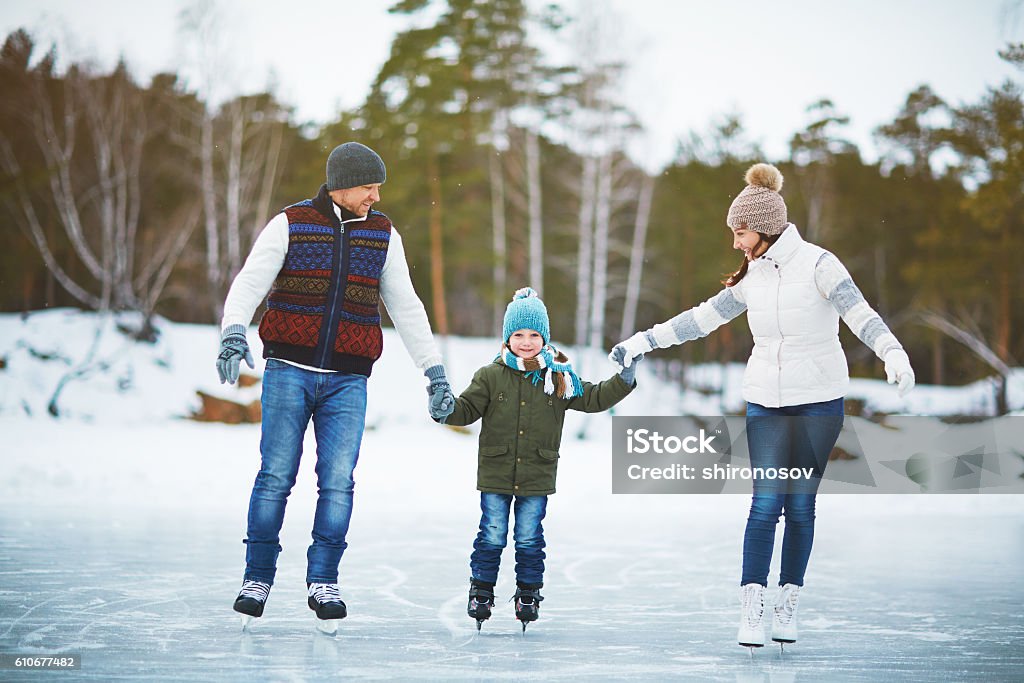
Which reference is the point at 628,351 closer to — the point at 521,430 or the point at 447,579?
the point at 521,430

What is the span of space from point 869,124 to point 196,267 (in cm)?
1006

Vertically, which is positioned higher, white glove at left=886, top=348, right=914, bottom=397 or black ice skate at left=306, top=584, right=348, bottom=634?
white glove at left=886, top=348, right=914, bottom=397

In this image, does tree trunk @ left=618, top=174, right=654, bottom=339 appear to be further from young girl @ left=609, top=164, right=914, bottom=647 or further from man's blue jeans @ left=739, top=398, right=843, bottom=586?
man's blue jeans @ left=739, top=398, right=843, bottom=586

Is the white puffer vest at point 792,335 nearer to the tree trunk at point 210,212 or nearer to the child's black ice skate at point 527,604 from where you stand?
the child's black ice skate at point 527,604

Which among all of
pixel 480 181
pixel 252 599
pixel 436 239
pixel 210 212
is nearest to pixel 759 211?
pixel 252 599

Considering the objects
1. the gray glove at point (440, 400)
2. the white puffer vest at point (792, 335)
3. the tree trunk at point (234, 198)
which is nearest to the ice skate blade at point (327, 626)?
the gray glove at point (440, 400)

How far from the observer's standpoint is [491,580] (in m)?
→ 3.29

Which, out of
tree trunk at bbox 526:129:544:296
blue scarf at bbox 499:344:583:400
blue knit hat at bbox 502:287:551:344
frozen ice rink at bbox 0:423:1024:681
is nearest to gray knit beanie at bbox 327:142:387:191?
blue knit hat at bbox 502:287:551:344

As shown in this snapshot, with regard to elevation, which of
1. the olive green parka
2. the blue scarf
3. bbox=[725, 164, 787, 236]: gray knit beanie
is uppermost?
bbox=[725, 164, 787, 236]: gray knit beanie

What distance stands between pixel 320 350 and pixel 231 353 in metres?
0.30

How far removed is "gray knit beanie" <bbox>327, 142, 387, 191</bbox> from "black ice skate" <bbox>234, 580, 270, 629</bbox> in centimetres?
120

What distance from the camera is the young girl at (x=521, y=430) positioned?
3.22 metres

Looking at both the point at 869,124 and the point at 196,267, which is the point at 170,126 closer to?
the point at 196,267

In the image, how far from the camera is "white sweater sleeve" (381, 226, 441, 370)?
338cm
